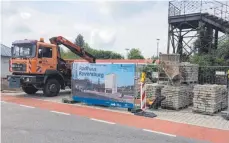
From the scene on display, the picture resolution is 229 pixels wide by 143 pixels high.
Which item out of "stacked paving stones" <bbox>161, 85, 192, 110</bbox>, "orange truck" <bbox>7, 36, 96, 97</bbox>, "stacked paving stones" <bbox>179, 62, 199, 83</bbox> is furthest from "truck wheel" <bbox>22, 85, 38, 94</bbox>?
"stacked paving stones" <bbox>179, 62, 199, 83</bbox>

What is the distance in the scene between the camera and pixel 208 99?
32.5 ft

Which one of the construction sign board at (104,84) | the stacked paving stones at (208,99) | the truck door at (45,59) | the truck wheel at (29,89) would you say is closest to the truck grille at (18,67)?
the truck door at (45,59)

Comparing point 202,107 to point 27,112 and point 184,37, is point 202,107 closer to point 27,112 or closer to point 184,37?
point 27,112

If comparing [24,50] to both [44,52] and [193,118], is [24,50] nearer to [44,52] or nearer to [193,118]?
[44,52]

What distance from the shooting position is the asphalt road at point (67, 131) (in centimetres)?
644

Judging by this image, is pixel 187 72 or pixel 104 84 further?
pixel 187 72

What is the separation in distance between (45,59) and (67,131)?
8070 millimetres

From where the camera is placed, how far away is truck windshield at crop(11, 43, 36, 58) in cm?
1413

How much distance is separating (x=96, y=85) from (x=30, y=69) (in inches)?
171

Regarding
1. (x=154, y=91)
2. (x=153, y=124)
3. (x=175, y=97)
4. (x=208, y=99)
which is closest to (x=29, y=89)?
(x=154, y=91)

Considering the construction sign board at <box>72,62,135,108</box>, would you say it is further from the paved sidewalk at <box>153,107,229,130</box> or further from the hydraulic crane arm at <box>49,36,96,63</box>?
the hydraulic crane arm at <box>49,36,96,63</box>

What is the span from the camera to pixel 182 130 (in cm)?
776

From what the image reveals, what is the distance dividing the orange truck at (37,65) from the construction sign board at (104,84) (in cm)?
268

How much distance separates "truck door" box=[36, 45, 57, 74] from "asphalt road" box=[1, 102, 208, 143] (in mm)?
5193
